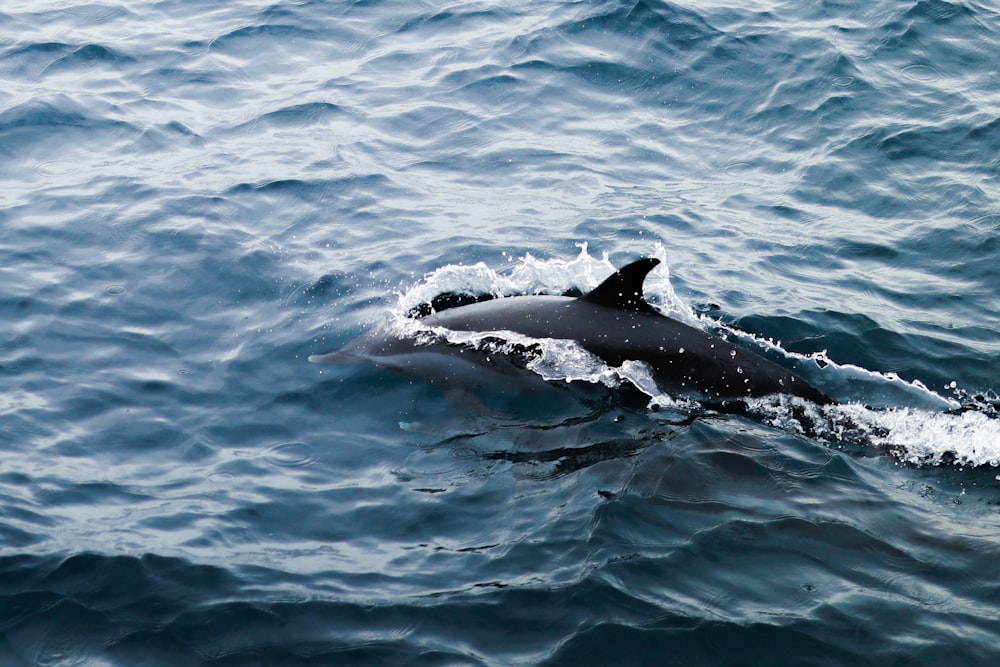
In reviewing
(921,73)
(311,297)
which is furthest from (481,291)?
(921,73)

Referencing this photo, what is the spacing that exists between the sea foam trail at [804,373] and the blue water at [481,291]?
0.15 ft

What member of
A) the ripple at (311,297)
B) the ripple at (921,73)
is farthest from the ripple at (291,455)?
the ripple at (921,73)

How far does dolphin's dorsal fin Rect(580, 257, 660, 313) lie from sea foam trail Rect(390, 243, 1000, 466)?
0.44 meters

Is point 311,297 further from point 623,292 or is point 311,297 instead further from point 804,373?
point 804,373

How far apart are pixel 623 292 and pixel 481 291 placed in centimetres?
224

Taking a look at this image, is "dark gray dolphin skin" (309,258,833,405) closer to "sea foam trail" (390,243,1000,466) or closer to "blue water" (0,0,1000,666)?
"sea foam trail" (390,243,1000,466)

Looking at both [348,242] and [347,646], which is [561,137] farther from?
[347,646]

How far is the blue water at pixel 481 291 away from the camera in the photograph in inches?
252

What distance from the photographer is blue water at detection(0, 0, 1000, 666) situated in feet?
21.0

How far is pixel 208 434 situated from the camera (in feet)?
28.0

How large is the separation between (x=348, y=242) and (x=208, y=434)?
4.19 meters

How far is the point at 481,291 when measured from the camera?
1055 cm

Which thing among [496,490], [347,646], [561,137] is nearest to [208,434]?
[496,490]

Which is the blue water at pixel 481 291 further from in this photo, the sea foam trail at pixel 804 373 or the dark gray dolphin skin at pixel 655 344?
the dark gray dolphin skin at pixel 655 344
